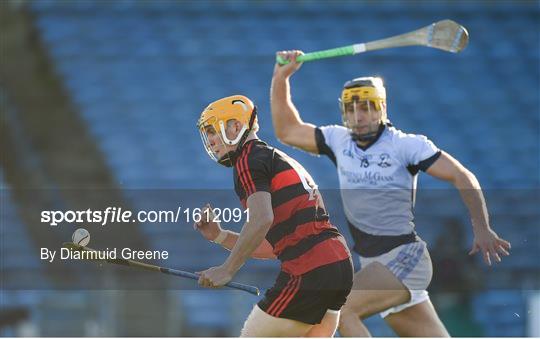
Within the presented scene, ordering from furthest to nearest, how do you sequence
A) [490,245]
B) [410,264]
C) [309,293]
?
[410,264], [490,245], [309,293]

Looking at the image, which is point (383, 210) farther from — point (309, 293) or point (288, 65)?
point (309, 293)

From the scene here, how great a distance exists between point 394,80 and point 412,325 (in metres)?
7.05

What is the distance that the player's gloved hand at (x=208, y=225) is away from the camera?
16.8 ft

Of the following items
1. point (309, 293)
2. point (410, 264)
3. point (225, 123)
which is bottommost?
point (410, 264)

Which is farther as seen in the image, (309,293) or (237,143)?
(237,143)

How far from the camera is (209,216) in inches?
202

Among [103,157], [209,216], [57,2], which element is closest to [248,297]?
[209,216]

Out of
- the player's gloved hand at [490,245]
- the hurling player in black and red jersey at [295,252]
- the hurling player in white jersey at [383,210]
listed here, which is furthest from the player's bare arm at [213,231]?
the player's gloved hand at [490,245]

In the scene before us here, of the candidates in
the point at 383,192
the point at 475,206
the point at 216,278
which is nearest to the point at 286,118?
the point at 383,192

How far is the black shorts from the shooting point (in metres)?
4.78

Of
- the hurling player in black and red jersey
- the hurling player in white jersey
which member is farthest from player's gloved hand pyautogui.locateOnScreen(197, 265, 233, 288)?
the hurling player in white jersey

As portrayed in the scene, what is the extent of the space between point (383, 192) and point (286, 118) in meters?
0.76

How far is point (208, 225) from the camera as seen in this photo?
5.14 m

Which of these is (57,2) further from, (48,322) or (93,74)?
(48,322)
